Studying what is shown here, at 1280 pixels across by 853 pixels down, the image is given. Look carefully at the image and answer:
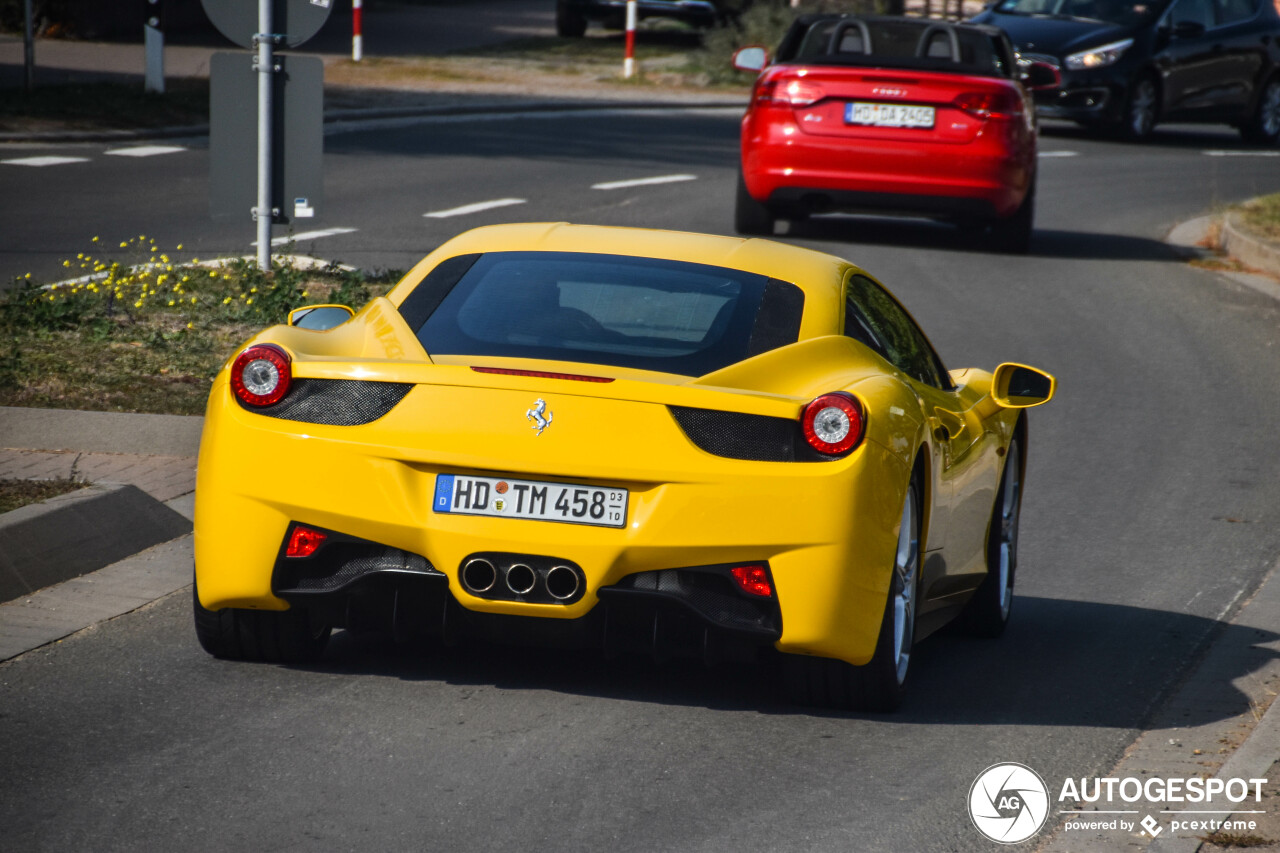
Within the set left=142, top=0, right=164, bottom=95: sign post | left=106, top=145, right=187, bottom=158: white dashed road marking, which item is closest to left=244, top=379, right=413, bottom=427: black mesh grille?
left=106, top=145, right=187, bottom=158: white dashed road marking

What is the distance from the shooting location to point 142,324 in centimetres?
1063

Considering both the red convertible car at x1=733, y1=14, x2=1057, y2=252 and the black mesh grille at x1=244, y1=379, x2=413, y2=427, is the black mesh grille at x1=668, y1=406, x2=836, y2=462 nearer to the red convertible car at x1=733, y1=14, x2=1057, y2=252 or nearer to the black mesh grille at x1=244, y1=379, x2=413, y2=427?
the black mesh grille at x1=244, y1=379, x2=413, y2=427

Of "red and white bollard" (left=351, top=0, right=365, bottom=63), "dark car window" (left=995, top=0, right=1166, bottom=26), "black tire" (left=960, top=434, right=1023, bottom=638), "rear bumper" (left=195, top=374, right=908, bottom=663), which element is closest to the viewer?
"rear bumper" (left=195, top=374, right=908, bottom=663)

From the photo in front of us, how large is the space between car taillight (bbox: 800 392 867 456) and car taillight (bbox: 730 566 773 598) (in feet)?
1.10

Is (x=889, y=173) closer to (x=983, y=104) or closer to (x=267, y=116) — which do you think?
(x=983, y=104)

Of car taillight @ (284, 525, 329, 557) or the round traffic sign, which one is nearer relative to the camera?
car taillight @ (284, 525, 329, 557)

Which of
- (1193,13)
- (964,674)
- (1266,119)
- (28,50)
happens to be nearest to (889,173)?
(964,674)

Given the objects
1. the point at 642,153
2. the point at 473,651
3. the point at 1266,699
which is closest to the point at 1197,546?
the point at 1266,699

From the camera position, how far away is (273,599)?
5.23 meters

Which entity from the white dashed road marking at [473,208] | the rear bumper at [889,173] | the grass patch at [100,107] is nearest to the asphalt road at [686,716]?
the rear bumper at [889,173]

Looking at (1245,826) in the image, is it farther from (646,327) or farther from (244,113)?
(244,113)

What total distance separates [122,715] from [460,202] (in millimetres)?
12293

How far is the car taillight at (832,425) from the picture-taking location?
16.3 feet

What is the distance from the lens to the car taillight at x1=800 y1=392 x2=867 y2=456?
195 inches
